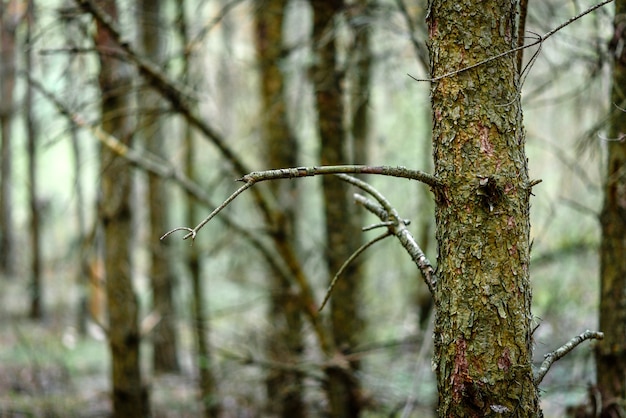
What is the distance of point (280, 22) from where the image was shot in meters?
7.53

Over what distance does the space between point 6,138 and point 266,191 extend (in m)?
11.1

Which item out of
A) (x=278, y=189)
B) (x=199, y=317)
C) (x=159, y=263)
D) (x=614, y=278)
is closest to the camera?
(x=614, y=278)

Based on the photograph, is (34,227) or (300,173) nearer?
(300,173)

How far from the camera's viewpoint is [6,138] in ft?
45.9

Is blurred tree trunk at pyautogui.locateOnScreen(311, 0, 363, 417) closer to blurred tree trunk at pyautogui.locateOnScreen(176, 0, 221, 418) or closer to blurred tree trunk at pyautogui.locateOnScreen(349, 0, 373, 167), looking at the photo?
blurred tree trunk at pyautogui.locateOnScreen(349, 0, 373, 167)

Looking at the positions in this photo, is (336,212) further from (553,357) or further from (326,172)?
(326,172)

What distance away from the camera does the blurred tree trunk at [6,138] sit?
1168cm

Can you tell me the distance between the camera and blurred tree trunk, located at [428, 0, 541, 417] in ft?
6.27

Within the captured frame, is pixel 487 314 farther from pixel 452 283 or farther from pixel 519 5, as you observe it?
pixel 519 5

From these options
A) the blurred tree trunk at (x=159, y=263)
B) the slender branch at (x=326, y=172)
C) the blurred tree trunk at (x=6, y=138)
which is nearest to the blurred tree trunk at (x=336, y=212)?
the slender branch at (x=326, y=172)

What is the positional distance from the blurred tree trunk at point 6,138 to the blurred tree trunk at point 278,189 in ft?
18.0

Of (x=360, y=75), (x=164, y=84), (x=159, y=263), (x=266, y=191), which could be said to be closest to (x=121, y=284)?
(x=266, y=191)

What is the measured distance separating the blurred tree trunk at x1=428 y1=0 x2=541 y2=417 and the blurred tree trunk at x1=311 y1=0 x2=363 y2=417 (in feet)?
9.47

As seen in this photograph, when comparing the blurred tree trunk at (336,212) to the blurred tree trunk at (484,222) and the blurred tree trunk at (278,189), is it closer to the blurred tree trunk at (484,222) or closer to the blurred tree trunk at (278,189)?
the blurred tree trunk at (278,189)
